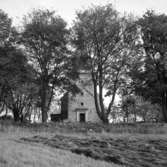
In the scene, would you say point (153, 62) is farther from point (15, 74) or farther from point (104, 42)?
point (15, 74)

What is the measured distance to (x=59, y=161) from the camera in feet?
25.7

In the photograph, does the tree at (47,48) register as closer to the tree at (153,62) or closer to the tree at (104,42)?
the tree at (104,42)

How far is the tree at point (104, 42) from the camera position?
1112 inches

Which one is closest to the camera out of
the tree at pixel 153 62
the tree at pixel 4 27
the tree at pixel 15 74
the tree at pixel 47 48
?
the tree at pixel 15 74

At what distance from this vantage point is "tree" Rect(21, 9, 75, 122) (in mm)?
30844

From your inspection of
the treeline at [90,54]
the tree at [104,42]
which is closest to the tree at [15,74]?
the treeline at [90,54]

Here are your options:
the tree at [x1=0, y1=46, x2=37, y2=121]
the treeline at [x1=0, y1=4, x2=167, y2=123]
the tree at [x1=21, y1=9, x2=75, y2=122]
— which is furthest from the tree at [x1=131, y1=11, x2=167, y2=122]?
the tree at [x1=0, y1=46, x2=37, y2=121]

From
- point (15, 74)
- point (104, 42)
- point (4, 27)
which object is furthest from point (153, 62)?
point (4, 27)

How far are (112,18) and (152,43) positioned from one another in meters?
5.53

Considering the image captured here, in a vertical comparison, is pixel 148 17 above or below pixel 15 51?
above

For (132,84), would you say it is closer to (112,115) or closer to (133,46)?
(133,46)

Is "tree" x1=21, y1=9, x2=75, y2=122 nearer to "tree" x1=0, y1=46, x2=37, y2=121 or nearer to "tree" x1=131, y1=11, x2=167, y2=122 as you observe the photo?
"tree" x1=0, y1=46, x2=37, y2=121

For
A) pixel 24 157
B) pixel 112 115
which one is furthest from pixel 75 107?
pixel 24 157

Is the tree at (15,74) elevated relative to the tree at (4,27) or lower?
lower
